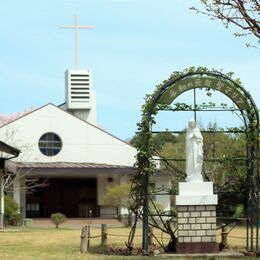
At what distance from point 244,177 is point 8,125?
1125 inches

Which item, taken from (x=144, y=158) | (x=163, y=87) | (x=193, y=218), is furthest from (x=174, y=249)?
(x=163, y=87)

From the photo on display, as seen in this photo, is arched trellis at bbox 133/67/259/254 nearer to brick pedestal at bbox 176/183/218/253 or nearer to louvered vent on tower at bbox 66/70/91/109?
brick pedestal at bbox 176/183/218/253

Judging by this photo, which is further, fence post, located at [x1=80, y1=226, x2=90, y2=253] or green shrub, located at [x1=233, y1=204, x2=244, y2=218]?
green shrub, located at [x1=233, y1=204, x2=244, y2=218]

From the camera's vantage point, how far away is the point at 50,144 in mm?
45312

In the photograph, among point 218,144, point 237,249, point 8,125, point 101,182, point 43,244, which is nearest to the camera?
point 237,249

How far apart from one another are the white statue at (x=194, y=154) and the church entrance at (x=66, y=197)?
31.8 m

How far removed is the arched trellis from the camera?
658 inches

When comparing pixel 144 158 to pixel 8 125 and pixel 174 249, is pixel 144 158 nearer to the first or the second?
pixel 174 249

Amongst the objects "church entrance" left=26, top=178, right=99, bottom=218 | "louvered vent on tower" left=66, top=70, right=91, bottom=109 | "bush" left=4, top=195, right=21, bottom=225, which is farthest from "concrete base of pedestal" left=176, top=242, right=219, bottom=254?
"louvered vent on tower" left=66, top=70, right=91, bottom=109

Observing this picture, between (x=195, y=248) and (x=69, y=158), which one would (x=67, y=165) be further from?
(x=195, y=248)

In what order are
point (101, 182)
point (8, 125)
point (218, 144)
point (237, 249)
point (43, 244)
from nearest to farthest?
point (237, 249) → point (43, 244) → point (218, 144) → point (8, 125) → point (101, 182)

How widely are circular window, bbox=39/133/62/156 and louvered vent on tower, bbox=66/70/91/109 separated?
13.3ft

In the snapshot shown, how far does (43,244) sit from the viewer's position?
18812 mm

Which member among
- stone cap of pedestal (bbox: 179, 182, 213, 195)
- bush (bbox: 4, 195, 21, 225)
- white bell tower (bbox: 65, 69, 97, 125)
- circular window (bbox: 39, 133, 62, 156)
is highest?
white bell tower (bbox: 65, 69, 97, 125)
